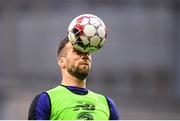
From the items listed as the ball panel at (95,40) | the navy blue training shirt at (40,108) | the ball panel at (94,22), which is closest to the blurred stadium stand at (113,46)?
the ball panel at (94,22)

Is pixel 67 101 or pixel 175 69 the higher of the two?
pixel 67 101

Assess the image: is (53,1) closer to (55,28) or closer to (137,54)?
(55,28)

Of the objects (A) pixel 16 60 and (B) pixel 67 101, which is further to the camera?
(A) pixel 16 60

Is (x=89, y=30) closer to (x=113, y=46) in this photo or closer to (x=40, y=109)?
(x=40, y=109)

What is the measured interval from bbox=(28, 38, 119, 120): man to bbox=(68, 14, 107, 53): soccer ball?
8 cm

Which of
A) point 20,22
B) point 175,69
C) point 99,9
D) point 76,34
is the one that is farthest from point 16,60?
point 76,34

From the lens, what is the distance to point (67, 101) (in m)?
8.08

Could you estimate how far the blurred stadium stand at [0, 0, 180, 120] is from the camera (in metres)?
26.8

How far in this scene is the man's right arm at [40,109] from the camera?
7848mm

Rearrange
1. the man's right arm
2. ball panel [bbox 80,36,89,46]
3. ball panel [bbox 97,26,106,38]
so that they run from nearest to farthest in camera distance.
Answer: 1. the man's right arm
2. ball panel [bbox 80,36,89,46]
3. ball panel [bbox 97,26,106,38]

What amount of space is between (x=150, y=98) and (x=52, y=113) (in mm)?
19003

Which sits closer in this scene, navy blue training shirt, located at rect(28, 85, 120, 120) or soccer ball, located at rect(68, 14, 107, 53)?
navy blue training shirt, located at rect(28, 85, 120, 120)

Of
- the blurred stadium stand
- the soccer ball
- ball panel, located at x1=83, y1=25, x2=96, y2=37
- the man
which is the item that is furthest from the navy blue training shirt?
the blurred stadium stand

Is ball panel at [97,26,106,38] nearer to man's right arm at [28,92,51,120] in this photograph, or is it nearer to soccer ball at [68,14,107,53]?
soccer ball at [68,14,107,53]
